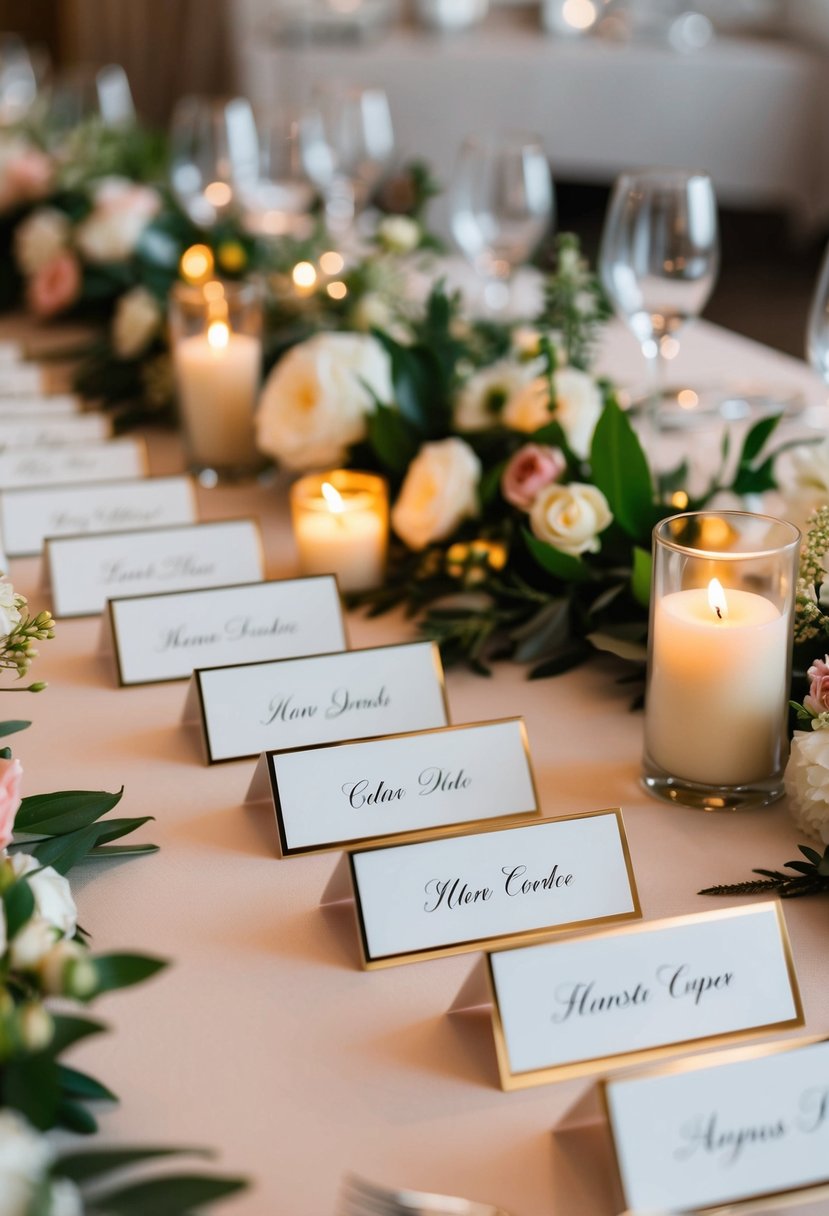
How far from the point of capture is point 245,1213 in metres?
0.62

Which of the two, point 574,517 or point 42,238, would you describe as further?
point 42,238

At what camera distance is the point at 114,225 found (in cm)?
207

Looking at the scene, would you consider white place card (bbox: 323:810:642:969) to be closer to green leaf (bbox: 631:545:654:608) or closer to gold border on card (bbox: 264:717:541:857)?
gold border on card (bbox: 264:717:541:857)

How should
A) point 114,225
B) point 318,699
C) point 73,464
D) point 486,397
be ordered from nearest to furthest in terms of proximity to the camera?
point 318,699 → point 486,397 → point 73,464 → point 114,225

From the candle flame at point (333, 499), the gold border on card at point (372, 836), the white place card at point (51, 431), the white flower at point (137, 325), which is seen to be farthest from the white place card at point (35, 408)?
the gold border on card at point (372, 836)

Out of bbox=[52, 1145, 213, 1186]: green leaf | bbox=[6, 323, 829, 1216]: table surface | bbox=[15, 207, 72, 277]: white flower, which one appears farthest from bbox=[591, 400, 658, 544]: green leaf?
bbox=[15, 207, 72, 277]: white flower

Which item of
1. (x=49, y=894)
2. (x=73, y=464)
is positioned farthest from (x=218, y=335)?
(x=49, y=894)

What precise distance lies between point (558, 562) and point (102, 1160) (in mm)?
→ 696

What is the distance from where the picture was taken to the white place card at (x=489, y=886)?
79 cm

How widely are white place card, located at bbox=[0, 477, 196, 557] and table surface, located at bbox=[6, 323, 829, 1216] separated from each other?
0.29 meters

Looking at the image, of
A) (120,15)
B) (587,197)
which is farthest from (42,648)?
(120,15)

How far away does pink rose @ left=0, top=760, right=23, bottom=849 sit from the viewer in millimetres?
704

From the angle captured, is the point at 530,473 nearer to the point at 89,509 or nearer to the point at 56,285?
the point at 89,509

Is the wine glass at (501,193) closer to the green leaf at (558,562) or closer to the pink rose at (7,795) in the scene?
the green leaf at (558,562)
